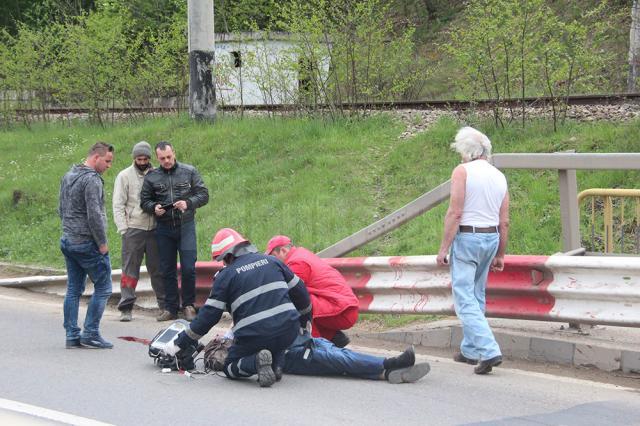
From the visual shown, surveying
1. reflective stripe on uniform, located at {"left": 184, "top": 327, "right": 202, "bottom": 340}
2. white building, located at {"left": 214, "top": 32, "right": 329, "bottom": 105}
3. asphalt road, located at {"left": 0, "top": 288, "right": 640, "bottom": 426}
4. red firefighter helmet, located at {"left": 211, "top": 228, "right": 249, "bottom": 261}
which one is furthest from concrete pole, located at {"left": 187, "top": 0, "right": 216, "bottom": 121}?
reflective stripe on uniform, located at {"left": 184, "top": 327, "right": 202, "bottom": 340}

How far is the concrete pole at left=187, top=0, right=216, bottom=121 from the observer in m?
16.7

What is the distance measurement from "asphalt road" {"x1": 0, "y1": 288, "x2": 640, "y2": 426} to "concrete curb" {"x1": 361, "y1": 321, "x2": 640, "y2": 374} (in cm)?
35

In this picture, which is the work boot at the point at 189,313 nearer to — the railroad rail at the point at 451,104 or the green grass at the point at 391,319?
the green grass at the point at 391,319

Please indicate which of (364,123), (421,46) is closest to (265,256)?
(364,123)

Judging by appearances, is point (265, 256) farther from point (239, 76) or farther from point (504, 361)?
point (239, 76)

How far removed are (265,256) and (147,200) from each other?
3168mm

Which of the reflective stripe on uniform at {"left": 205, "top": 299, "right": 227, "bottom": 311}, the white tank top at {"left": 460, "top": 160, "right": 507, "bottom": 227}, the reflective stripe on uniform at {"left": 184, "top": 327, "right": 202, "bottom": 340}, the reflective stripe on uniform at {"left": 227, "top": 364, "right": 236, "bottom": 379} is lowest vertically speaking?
the reflective stripe on uniform at {"left": 227, "top": 364, "right": 236, "bottom": 379}

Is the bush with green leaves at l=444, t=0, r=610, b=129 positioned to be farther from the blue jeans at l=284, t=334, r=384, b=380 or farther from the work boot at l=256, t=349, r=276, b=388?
the work boot at l=256, t=349, r=276, b=388

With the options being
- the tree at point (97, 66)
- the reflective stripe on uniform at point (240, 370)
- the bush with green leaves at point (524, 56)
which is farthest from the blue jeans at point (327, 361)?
the tree at point (97, 66)

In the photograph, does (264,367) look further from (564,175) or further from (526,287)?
(564,175)

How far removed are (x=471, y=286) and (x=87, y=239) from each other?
3439mm

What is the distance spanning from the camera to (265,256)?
757 cm

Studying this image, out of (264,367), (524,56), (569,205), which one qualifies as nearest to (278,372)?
(264,367)

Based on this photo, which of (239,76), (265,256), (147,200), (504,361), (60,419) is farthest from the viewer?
(239,76)
